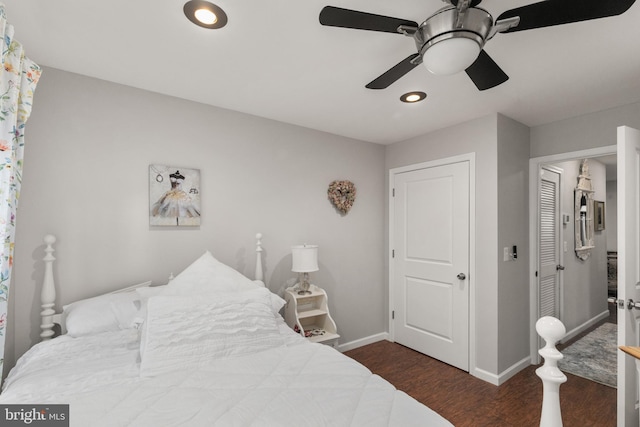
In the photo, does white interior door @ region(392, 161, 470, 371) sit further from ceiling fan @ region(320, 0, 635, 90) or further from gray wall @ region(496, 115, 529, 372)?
ceiling fan @ region(320, 0, 635, 90)

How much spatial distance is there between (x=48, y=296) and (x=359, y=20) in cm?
237

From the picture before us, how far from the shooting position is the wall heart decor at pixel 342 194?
11.0 ft

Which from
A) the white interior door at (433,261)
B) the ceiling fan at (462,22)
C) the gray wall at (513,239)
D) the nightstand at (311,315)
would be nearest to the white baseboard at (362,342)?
the white interior door at (433,261)

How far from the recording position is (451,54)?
4.19ft

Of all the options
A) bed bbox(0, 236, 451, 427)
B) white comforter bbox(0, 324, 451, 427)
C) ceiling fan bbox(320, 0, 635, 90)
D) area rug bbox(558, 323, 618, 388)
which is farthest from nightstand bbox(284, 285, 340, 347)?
area rug bbox(558, 323, 618, 388)

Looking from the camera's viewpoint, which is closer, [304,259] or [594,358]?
[304,259]

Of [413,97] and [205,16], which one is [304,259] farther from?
[205,16]

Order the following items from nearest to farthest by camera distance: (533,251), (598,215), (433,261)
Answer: (533,251) < (433,261) < (598,215)

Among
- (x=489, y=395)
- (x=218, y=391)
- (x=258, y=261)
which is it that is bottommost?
(x=489, y=395)

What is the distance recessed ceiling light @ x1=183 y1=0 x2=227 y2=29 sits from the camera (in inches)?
56.5

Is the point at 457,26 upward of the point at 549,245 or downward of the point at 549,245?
upward

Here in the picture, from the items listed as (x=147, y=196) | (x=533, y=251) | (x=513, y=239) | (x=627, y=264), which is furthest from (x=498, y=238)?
(x=147, y=196)

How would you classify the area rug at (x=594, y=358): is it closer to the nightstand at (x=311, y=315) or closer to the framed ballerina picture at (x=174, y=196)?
the nightstand at (x=311, y=315)

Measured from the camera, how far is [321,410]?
1151 millimetres
